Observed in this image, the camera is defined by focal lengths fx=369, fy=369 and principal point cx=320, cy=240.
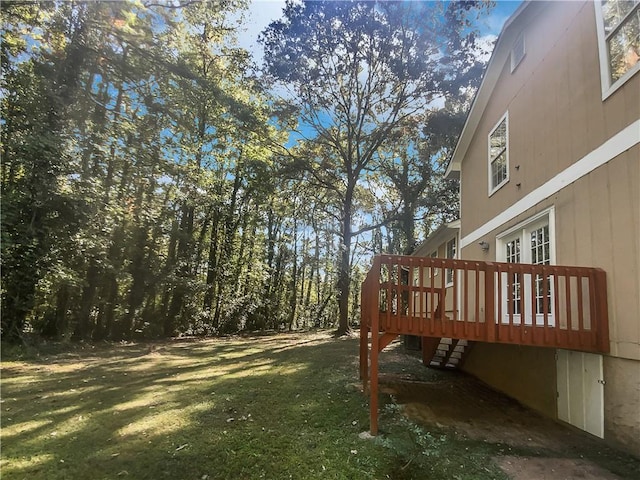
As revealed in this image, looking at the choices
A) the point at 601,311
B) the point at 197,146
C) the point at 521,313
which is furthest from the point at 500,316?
the point at 197,146

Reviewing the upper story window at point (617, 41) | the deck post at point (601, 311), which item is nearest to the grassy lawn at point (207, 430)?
the deck post at point (601, 311)

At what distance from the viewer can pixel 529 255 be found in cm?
619

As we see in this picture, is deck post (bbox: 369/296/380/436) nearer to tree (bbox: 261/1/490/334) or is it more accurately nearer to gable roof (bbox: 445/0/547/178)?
gable roof (bbox: 445/0/547/178)

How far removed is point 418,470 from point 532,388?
10.7 feet

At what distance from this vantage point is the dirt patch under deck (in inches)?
142

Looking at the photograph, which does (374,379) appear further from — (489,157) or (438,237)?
(438,237)

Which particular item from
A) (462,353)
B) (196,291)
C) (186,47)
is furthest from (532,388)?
(186,47)

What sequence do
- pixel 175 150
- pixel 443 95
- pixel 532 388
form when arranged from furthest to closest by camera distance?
pixel 443 95
pixel 175 150
pixel 532 388

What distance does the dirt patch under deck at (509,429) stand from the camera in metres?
3.60

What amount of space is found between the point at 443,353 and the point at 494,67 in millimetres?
6330

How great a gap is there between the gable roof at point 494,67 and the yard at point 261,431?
568 centimetres

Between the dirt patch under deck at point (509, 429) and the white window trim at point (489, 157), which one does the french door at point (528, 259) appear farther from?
the dirt patch under deck at point (509, 429)

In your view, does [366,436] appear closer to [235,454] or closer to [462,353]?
[235,454]

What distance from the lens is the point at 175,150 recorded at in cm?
1281
